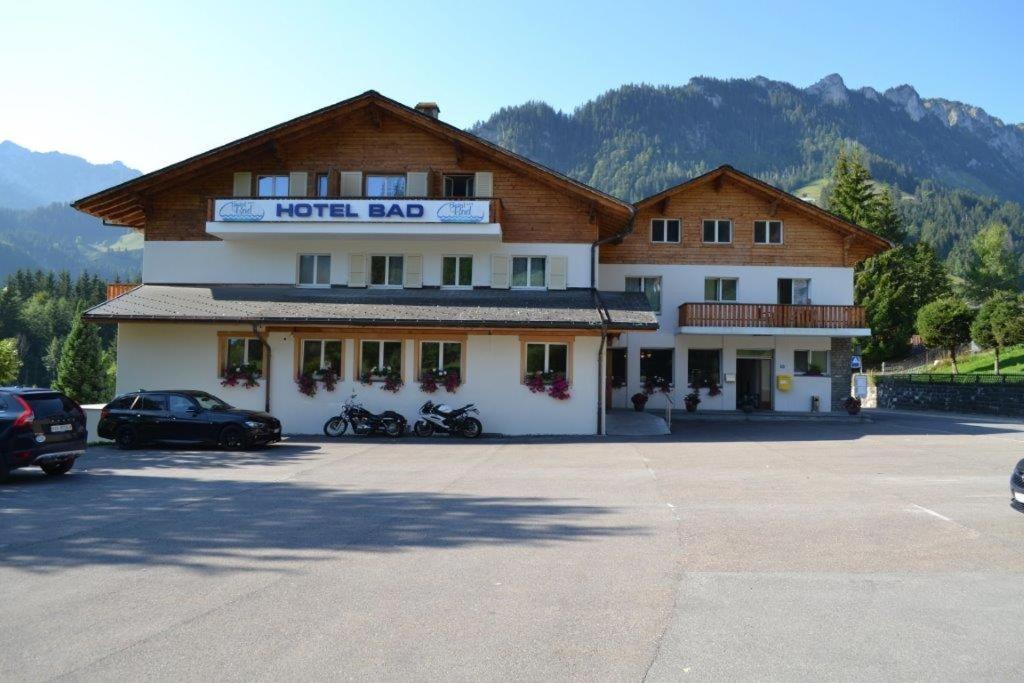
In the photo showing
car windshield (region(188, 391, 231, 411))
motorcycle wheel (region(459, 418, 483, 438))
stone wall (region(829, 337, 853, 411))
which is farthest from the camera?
stone wall (region(829, 337, 853, 411))

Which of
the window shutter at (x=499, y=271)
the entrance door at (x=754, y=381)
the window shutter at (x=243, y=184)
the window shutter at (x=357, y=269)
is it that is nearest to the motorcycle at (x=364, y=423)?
the window shutter at (x=357, y=269)

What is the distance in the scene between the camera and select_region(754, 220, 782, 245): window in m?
31.8

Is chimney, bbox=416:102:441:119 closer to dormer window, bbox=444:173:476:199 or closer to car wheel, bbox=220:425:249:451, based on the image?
dormer window, bbox=444:173:476:199

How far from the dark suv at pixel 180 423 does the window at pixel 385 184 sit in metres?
9.32

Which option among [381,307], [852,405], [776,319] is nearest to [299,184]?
[381,307]

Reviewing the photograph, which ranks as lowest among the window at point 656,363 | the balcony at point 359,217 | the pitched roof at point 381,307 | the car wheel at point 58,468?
the car wheel at point 58,468

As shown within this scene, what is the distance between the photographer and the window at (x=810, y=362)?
31828 millimetres

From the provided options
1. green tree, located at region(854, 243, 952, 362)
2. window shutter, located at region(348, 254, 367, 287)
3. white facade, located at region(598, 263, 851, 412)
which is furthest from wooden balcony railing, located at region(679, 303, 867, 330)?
green tree, located at region(854, 243, 952, 362)

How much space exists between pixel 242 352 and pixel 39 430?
11.3m

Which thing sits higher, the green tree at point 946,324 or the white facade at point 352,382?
the green tree at point 946,324

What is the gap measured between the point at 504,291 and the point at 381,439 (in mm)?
6535

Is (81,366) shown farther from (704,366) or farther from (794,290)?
(794,290)

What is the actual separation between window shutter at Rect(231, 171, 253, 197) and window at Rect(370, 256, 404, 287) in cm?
475

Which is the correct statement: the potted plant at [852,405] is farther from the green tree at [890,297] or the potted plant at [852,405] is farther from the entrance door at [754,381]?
the green tree at [890,297]
